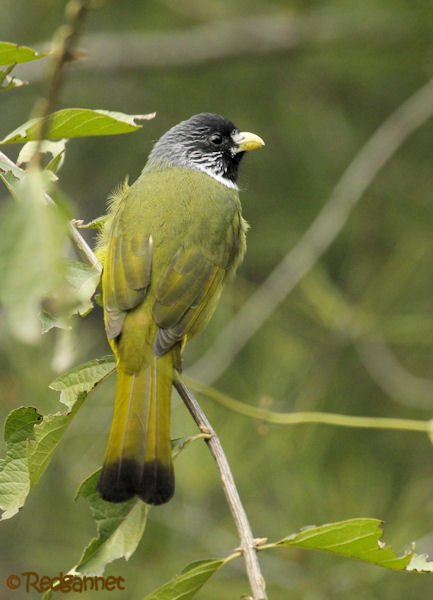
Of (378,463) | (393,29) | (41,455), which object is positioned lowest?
(41,455)

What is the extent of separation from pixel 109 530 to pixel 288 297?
338 centimetres

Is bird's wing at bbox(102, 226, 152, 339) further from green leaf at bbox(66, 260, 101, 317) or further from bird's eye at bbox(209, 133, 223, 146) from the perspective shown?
bird's eye at bbox(209, 133, 223, 146)

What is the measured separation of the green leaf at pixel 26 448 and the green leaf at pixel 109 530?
0.42ft

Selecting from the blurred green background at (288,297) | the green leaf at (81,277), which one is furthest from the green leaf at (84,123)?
the blurred green background at (288,297)

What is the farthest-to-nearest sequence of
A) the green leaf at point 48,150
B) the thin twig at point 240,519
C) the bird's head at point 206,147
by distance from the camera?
1. the bird's head at point 206,147
2. the green leaf at point 48,150
3. the thin twig at point 240,519

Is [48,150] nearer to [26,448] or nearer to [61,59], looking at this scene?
[26,448]

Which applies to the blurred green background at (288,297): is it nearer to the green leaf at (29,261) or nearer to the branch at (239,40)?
the branch at (239,40)

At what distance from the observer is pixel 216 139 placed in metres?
4.39

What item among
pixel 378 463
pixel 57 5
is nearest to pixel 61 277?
pixel 378 463

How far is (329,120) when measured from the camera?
6.39 meters

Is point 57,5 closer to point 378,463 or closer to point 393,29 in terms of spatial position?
point 393,29

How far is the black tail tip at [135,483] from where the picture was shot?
7.75 ft

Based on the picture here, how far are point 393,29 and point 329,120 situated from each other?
2.19 ft

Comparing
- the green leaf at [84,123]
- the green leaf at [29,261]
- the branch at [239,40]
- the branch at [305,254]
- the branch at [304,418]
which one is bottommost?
the green leaf at [29,261]
